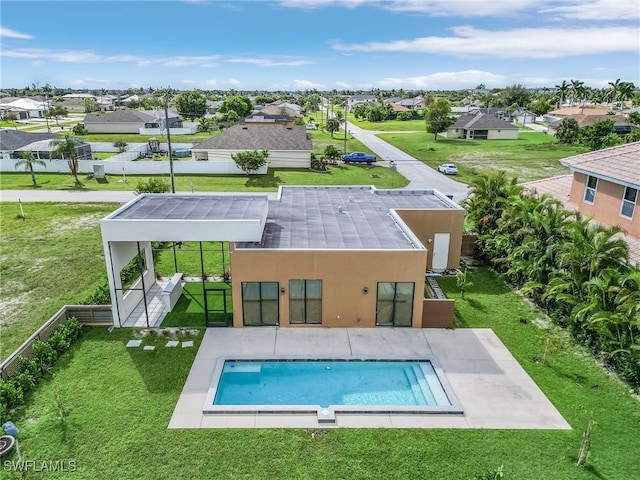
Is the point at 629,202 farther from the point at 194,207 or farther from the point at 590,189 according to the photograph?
the point at 194,207

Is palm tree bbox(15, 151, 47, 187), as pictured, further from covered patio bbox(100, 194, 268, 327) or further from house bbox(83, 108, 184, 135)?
house bbox(83, 108, 184, 135)

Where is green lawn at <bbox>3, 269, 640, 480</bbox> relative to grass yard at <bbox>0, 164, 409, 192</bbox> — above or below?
below

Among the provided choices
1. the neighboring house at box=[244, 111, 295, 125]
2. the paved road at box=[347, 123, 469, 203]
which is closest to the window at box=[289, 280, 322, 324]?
the paved road at box=[347, 123, 469, 203]

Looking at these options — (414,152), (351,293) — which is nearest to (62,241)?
(351,293)

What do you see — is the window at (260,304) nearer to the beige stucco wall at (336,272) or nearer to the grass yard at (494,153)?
the beige stucco wall at (336,272)

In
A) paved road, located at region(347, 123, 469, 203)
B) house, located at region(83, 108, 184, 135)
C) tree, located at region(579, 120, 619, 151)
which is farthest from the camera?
house, located at region(83, 108, 184, 135)

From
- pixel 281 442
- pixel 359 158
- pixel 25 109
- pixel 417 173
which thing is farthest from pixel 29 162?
pixel 25 109

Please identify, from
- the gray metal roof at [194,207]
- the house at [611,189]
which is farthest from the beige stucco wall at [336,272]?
the house at [611,189]
